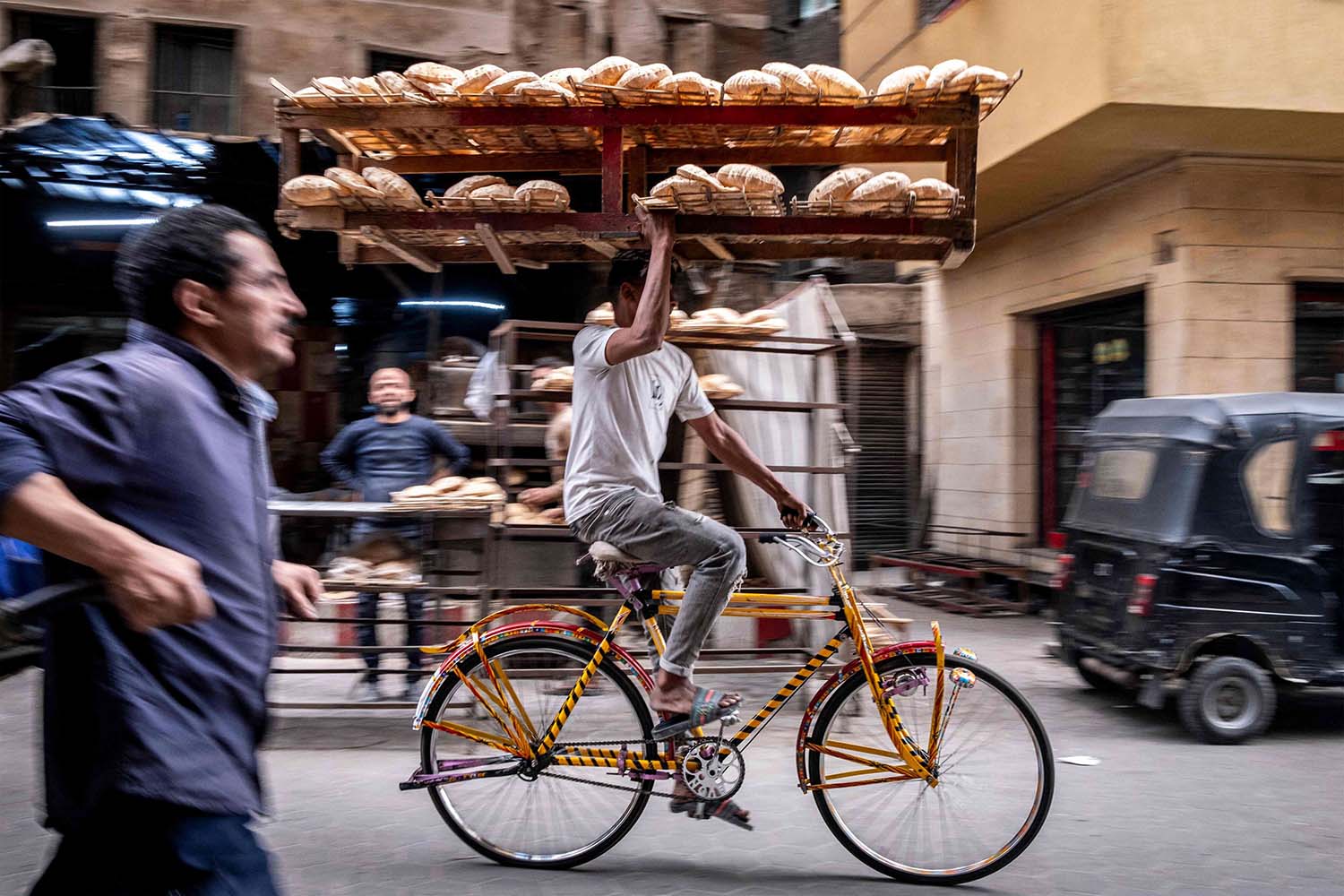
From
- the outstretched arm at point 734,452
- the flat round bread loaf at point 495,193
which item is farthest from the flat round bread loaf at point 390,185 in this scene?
the outstretched arm at point 734,452

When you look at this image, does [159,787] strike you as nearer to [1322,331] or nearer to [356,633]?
[356,633]

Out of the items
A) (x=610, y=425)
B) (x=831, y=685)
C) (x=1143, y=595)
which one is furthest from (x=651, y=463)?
(x=1143, y=595)

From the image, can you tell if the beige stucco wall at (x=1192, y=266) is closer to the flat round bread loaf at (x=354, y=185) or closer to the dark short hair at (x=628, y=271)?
the dark short hair at (x=628, y=271)

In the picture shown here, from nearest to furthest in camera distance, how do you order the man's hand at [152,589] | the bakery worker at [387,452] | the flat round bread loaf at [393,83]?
the man's hand at [152,589], the flat round bread loaf at [393,83], the bakery worker at [387,452]

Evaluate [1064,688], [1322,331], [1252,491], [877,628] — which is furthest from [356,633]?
[1322,331]

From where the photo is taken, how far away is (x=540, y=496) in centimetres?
650

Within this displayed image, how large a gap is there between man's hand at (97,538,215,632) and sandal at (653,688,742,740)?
2.42 m

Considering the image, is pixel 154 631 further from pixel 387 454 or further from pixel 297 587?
pixel 387 454

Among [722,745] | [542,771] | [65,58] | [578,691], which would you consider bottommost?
[542,771]

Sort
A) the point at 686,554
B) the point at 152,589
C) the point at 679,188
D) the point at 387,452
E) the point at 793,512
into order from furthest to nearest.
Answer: the point at 387,452 < the point at 679,188 < the point at 793,512 < the point at 686,554 < the point at 152,589

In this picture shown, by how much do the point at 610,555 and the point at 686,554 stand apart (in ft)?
0.94

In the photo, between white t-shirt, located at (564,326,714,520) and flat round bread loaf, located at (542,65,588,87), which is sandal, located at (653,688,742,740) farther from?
flat round bread loaf, located at (542,65,588,87)

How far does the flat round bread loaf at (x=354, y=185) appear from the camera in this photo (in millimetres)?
4629

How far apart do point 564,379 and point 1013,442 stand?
21.5 ft
